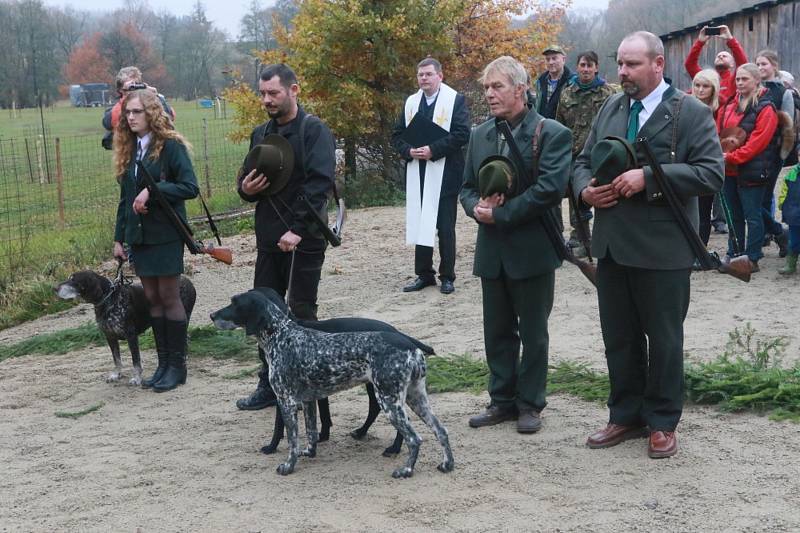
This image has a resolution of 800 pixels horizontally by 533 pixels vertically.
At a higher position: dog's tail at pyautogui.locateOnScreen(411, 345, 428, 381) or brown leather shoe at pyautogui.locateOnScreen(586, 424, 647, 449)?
dog's tail at pyautogui.locateOnScreen(411, 345, 428, 381)

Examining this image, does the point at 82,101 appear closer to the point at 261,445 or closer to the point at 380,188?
the point at 380,188

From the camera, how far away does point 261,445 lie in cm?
567

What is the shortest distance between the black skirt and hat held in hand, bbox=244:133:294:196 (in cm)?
112

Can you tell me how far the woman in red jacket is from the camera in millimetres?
9094

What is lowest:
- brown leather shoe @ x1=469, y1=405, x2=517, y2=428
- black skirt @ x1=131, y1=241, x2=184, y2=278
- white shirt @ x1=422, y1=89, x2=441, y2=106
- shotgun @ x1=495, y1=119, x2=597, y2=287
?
brown leather shoe @ x1=469, y1=405, x2=517, y2=428

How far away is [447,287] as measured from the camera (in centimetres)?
945

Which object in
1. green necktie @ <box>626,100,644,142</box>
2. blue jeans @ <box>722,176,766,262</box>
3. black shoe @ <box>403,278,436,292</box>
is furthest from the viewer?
black shoe @ <box>403,278,436,292</box>

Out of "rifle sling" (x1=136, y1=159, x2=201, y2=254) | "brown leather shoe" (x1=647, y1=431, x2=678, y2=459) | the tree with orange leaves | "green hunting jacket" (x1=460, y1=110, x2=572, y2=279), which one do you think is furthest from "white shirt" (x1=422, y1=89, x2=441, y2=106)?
the tree with orange leaves

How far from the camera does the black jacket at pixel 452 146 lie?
9.40 meters

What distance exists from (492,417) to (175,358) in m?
2.70

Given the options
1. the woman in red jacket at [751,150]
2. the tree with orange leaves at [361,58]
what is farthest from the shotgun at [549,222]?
the tree with orange leaves at [361,58]

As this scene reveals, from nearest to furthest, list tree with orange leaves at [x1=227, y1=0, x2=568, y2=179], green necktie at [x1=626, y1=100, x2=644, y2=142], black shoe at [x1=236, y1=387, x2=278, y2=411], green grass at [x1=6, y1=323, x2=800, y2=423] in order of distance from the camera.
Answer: green necktie at [x1=626, y1=100, x2=644, y2=142] < green grass at [x1=6, y1=323, x2=800, y2=423] < black shoe at [x1=236, y1=387, x2=278, y2=411] < tree with orange leaves at [x1=227, y1=0, x2=568, y2=179]

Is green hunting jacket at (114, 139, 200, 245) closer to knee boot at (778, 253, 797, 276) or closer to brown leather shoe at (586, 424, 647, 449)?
brown leather shoe at (586, 424, 647, 449)

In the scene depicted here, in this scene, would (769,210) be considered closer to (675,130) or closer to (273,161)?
(675,130)
